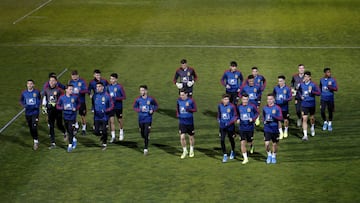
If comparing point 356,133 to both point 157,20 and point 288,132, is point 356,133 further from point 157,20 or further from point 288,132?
point 157,20

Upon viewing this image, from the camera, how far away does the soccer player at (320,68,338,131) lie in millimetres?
25625

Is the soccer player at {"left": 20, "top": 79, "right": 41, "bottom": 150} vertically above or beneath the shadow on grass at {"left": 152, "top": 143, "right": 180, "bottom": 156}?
above

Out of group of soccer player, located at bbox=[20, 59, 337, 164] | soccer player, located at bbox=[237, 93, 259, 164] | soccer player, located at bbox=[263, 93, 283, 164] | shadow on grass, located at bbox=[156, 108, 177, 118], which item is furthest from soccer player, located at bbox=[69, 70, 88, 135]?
soccer player, located at bbox=[263, 93, 283, 164]

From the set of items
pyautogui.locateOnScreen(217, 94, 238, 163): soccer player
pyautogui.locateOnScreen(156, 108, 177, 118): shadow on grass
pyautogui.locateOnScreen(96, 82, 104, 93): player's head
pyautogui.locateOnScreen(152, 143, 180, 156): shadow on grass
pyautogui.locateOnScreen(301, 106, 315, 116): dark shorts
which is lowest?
pyautogui.locateOnScreen(152, 143, 180, 156): shadow on grass

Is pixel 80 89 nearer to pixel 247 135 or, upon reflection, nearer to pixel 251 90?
pixel 251 90

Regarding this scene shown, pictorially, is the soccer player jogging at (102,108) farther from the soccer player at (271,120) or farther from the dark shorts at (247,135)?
the soccer player at (271,120)

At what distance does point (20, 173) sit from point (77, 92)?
12.9 ft

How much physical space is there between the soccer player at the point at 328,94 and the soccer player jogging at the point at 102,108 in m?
6.99

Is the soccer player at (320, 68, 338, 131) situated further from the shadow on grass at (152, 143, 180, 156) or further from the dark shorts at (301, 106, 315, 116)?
→ the shadow on grass at (152, 143, 180, 156)

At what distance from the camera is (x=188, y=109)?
906 inches

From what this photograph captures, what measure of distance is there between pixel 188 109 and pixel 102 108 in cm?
276

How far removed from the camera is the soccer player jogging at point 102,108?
23.9 m

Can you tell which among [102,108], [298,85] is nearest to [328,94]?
[298,85]

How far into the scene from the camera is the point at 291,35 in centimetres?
3950
